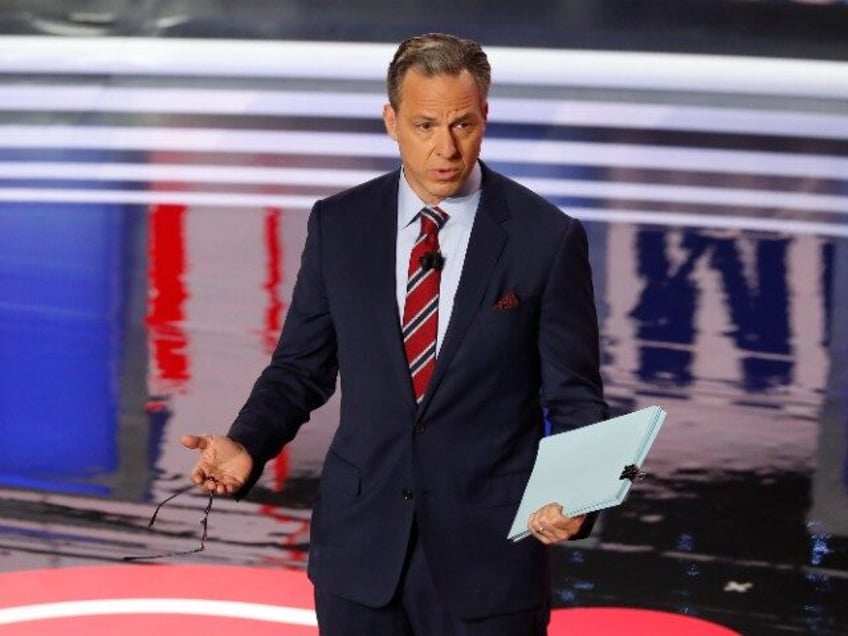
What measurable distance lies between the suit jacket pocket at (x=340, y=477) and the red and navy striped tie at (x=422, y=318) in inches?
5.9

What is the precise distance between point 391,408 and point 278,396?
19cm

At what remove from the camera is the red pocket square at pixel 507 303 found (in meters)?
2.40

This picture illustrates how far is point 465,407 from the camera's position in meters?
2.41

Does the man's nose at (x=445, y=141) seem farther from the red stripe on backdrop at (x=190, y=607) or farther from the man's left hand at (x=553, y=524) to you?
the red stripe on backdrop at (x=190, y=607)

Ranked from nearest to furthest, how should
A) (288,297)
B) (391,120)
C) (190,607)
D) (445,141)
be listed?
(445,141) → (391,120) → (190,607) → (288,297)

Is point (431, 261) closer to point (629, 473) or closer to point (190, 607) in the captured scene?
point (629, 473)

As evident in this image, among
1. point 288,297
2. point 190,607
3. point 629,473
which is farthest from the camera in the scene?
point 288,297

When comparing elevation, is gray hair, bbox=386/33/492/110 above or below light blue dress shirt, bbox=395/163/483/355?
above

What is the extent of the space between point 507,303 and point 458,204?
171 millimetres

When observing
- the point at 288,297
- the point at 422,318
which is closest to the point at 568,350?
the point at 422,318

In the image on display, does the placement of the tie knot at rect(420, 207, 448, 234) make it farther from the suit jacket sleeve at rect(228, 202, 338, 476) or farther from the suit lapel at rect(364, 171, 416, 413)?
the suit jacket sleeve at rect(228, 202, 338, 476)

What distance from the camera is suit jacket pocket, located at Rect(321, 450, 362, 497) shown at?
8.13ft

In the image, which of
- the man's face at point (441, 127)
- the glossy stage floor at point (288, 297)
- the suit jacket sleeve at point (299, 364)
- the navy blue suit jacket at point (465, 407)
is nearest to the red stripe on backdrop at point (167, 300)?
the glossy stage floor at point (288, 297)

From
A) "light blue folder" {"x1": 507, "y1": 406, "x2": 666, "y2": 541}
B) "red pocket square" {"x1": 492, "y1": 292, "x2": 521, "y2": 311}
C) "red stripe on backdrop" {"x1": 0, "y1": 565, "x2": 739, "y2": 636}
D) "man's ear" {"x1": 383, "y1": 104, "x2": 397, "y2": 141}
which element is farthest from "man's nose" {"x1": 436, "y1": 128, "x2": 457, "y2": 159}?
"red stripe on backdrop" {"x1": 0, "y1": 565, "x2": 739, "y2": 636}
